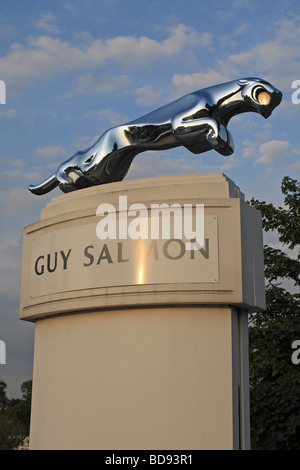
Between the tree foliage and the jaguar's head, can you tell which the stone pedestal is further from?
the tree foliage

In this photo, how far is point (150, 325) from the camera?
7.15 m

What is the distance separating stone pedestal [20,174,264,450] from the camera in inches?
270

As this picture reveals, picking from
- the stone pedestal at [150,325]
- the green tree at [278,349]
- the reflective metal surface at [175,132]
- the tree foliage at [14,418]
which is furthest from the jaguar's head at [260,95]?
the tree foliage at [14,418]

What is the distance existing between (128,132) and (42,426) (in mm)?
3823

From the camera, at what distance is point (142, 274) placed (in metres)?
7.21

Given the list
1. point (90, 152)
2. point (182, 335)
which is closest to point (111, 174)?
point (90, 152)

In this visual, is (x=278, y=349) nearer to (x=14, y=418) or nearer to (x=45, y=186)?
(x=45, y=186)

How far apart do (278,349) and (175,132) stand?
32.3 feet

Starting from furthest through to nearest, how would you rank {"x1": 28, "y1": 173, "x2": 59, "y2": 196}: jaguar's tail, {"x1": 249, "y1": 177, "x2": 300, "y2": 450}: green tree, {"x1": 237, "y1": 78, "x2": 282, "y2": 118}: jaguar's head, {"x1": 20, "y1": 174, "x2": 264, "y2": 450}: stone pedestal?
{"x1": 249, "y1": 177, "x2": 300, "y2": 450}: green tree
{"x1": 28, "y1": 173, "x2": 59, "y2": 196}: jaguar's tail
{"x1": 237, "y1": 78, "x2": 282, "y2": 118}: jaguar's head
{"x1": 20, "y1": 174, "x2": 264, "y2": 450}: stone pedestal

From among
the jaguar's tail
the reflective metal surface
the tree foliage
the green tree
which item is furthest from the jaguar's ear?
the tree foliage

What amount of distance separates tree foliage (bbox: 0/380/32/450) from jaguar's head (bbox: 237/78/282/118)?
94.8 feet

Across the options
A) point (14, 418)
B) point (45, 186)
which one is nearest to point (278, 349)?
point (45, 186)

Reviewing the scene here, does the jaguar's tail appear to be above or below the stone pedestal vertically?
above

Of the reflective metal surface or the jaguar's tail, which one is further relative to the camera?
the jaguar's tail
